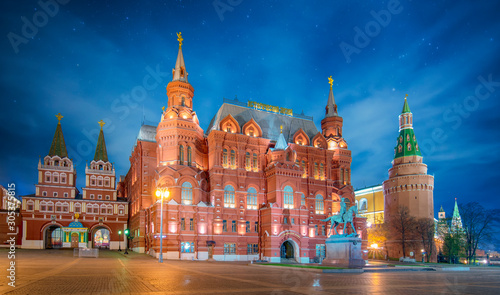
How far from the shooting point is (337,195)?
71.8m

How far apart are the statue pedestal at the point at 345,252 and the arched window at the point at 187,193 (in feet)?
85.0

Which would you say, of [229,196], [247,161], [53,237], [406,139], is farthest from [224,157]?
[406,139]

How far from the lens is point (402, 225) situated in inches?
2913

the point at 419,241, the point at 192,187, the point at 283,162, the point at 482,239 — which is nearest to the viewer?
the point at 192,187

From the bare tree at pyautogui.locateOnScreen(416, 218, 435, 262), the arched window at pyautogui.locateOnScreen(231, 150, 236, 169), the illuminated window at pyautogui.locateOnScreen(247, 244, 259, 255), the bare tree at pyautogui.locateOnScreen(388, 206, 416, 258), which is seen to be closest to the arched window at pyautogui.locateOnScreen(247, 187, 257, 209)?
the arched window at pyautogui.locateOnScreen(231, 150, 236, 169)

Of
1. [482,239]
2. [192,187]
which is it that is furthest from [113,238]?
[482,239]

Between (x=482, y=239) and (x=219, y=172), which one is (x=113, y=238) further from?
(x=482, y=239)

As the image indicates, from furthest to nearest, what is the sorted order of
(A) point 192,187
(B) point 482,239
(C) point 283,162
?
(B) point 482,239 < (C) point 283,162 < (A) point 192,187

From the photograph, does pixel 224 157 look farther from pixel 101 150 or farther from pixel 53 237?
pixel 53 237

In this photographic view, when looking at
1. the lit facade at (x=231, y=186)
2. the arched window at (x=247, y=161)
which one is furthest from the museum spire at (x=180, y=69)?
the arched window at (x=247, y=161)

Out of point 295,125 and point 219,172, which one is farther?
point 295,125

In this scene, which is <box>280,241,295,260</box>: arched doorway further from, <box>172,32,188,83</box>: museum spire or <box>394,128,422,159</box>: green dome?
<box>394,128,422,159</box>: green dome

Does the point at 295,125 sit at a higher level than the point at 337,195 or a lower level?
higher

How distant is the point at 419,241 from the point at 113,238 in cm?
6327
